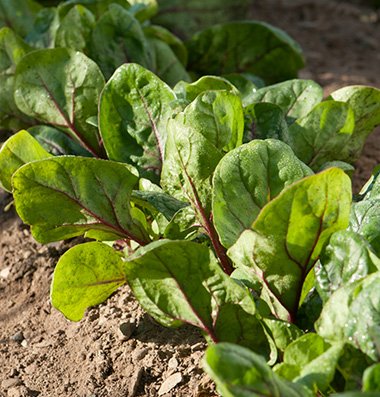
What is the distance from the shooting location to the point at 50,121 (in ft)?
7.84

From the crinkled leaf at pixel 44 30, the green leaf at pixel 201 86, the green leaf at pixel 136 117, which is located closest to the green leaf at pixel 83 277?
the green leaf at pixel 136 117

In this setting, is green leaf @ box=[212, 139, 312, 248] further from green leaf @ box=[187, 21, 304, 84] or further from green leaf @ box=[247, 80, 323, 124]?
green leaf @ box=[187, 21, 304, 84]

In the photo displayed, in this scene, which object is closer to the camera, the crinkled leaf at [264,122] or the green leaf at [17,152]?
the green leaf at [17,152]

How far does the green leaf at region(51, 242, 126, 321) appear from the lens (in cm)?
184

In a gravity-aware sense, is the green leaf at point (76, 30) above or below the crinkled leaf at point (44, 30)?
above

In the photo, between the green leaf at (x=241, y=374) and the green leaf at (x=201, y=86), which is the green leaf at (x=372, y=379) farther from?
the green leaf at (x=201, y=86)

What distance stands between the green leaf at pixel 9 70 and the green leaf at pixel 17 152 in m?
0.63

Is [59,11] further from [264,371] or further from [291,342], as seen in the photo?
[264,371]

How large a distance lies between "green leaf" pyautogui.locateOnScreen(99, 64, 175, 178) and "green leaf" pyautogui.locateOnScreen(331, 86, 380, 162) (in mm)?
495

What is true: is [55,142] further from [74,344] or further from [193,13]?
[193,13]

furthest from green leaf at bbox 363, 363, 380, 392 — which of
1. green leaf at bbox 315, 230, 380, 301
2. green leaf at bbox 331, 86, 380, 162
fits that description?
green leaf at bbox 331, 86, 380, 162

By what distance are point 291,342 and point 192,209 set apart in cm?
44

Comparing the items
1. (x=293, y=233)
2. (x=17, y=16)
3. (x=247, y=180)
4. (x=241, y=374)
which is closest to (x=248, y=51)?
(x=17, y=16)

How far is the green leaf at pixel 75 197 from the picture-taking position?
1.78 meters
